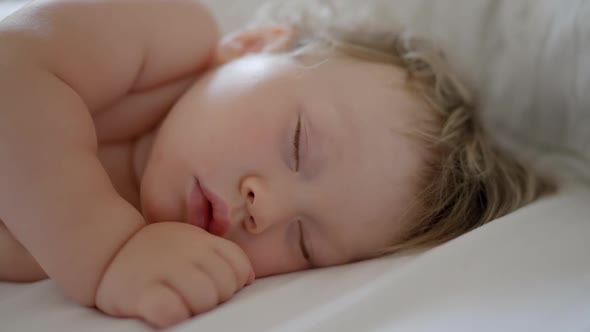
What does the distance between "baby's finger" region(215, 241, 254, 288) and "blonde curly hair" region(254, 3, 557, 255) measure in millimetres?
247

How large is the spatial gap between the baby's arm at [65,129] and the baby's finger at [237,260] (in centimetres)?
13

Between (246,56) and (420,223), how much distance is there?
0.44m

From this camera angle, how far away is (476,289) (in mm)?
749

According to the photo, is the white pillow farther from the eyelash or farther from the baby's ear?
Result: the eyelash

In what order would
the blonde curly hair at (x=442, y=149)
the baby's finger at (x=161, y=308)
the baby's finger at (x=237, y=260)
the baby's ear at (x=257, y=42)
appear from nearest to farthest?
the baby's finger at (x=161, y=308)
the baby's finger at (x=237, y=260)
the blonde curly hair at (x=442, y=149)
the baby's ear at (x=257, y=42)

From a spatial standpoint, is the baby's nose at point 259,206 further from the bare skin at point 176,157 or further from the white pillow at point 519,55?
the white pillow at point 519,55

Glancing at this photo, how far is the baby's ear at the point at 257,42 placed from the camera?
1182 mm

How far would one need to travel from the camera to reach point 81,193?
2.67 ft

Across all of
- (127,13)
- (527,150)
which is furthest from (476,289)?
(127,13)

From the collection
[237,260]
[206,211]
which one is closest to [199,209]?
[206,211]

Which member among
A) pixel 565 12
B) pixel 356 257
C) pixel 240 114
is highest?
pixel 565 12

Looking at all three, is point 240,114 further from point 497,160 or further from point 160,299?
point 497,160

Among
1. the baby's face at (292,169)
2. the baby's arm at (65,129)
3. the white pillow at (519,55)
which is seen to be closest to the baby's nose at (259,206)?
the baby's face at (292,169)

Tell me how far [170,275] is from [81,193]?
0.17 m
